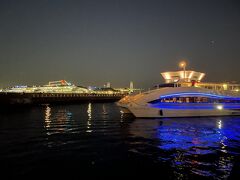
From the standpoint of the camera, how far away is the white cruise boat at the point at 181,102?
1065 inches

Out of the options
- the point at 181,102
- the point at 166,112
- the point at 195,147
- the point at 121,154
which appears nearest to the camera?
the point at 121,154

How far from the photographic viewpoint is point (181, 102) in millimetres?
28188

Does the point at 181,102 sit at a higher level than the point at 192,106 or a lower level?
higher

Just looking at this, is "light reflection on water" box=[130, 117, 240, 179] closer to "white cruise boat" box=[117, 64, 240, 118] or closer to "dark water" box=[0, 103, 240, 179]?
"dark water" box=[0, 103, 240, 179]

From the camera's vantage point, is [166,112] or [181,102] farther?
[181,102]

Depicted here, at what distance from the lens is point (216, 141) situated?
16.6m

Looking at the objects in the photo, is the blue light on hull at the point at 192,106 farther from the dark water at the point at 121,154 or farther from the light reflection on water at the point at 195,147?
the dark water at the point at 121,154

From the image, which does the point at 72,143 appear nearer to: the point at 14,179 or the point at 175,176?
the point at 14,179

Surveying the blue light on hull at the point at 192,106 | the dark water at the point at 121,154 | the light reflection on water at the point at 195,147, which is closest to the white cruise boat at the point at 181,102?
the blue light on hull at the point at 192,106

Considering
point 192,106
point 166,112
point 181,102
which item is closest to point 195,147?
point 166,112

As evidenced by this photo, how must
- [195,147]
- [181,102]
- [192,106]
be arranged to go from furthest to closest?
1. [192,106]
2. [181,102]
3. [195,147]

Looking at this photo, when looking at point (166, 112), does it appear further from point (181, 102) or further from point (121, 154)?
point (121, 154)

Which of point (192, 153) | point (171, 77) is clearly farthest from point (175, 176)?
point (171, 77)

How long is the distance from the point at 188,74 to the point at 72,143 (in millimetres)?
24822
